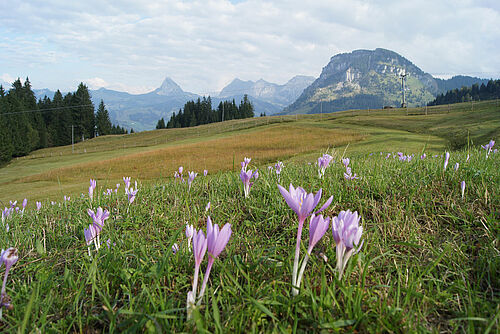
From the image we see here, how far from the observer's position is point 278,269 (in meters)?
1.88

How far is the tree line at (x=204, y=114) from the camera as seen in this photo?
139m

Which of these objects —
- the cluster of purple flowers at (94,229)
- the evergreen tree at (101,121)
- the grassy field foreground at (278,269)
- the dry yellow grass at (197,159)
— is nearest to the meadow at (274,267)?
the grassy field foreground at (278,269)

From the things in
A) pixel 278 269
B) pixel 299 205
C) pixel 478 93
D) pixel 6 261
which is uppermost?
pixel 478 93

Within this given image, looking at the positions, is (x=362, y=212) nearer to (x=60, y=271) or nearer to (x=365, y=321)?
(x=365, y=321)

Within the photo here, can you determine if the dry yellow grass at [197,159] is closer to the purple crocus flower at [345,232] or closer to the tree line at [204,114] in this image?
the purple crocus flower at [345,232]

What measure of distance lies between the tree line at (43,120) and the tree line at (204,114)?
28469mm

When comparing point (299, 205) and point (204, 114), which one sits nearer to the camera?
point (299, 205)

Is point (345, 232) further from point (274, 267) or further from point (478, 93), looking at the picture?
point (478, 93)

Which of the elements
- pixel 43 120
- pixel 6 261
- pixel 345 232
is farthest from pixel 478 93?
pixel 43 120

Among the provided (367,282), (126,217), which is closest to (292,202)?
(367,282)

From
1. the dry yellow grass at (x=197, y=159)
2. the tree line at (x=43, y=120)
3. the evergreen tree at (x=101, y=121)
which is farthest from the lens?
the evergreen tree at (x=101, y=121)

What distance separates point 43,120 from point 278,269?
123823 millimetres

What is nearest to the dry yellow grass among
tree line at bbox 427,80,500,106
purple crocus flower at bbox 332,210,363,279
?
purple crocus flower at bbox 332,210,363,279

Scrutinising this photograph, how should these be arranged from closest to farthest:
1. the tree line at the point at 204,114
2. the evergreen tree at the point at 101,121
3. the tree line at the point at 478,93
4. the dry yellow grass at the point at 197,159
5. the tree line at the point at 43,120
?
the dry yellow grass at the point at 197,159 < the tree line at the point at 43,120 < the evergreen tree at the point at 101,121 < the tree line at the point at 204,114 < the tree line at the point at 478,93
